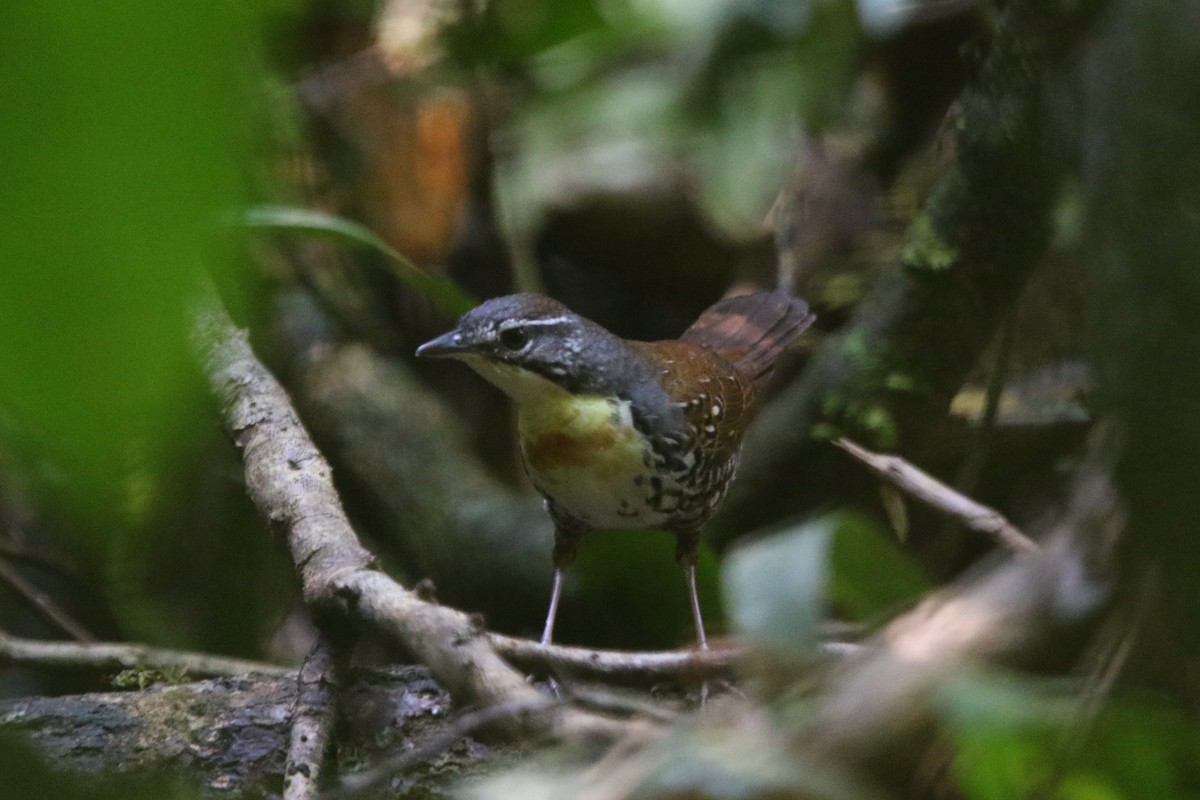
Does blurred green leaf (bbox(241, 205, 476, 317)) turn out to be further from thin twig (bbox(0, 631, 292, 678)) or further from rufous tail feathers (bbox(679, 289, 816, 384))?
thin twig (bbox(0, 631, 292, 678))

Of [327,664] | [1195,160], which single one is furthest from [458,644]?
[1195,160]

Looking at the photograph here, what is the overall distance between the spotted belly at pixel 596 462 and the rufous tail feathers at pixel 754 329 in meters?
0.88

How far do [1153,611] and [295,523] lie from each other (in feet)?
6.61

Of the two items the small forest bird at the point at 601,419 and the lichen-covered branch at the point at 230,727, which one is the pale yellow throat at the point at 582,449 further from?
the lichen-covered branch at the point at 230,727

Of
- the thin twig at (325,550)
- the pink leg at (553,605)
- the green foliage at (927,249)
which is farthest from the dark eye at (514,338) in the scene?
the green foliage at (927,249)

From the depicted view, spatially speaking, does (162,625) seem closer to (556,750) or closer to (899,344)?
(899,344)

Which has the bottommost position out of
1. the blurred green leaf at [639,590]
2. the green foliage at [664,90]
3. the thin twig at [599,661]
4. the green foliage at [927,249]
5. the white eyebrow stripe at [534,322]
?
the blurred green leaf at [639,590]

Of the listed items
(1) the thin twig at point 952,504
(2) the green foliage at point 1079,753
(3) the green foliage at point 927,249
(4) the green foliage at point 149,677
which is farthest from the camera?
(3) the green foliage at point 927,249

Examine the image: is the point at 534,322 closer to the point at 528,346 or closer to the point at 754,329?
the point at 528,346

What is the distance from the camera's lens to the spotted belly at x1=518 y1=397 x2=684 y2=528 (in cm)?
325

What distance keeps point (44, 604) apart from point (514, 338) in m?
2.03

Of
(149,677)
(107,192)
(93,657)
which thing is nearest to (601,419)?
(149,677)

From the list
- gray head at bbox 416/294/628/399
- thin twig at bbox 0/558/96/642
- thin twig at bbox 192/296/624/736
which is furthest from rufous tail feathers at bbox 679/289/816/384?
thin twig at bbox 0/558/96/642

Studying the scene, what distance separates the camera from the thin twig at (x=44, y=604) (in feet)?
12.6
